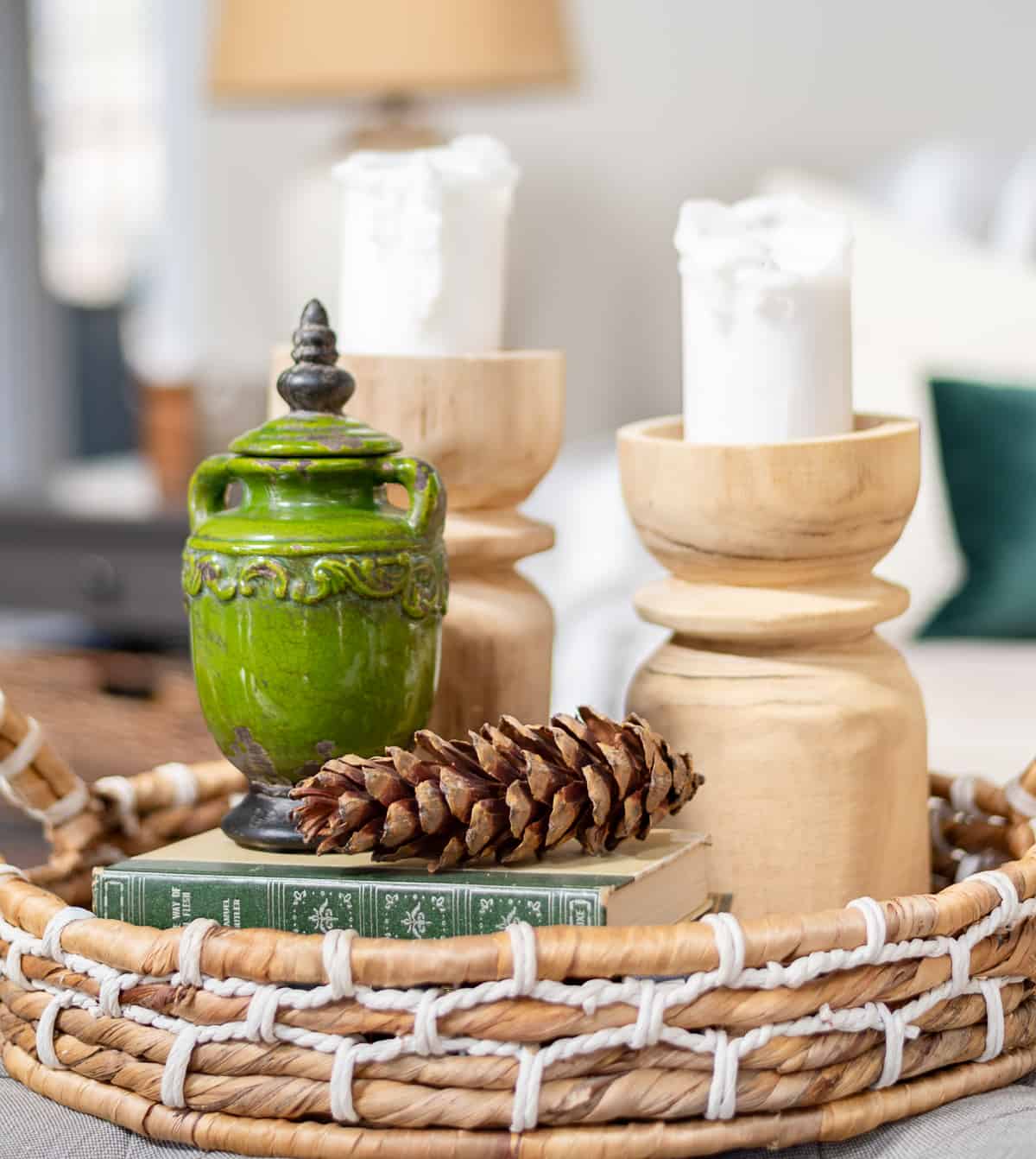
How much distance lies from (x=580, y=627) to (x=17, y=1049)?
0.86 metres

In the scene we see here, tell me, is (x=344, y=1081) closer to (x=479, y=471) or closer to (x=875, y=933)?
(x=875, y=933)

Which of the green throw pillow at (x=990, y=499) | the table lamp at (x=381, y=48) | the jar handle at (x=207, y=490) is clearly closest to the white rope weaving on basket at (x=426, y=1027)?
the jar handle at (x=207, y=490)

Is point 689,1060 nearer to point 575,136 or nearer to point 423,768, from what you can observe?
point 423,768

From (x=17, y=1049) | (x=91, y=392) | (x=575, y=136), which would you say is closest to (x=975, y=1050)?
(x=17, y=1049)

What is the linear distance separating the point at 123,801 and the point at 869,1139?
0.41 metres

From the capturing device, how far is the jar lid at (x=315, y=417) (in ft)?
2.15

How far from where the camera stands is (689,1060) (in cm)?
54

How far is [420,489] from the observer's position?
66 centimetres

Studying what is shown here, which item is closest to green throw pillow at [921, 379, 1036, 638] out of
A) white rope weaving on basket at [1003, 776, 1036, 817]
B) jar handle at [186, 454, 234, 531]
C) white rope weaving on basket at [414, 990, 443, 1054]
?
white rope weaving on basket at [1003, 776, 1036, 817]

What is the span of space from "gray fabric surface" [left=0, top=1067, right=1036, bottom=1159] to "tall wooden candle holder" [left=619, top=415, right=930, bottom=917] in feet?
0.40

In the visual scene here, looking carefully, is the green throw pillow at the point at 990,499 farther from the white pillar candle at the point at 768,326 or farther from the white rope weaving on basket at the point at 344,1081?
the white rope weaving on basket at the point at 344,1081

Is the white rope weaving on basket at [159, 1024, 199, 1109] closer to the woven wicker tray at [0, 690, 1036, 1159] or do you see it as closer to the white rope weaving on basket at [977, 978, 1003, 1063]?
the woven wicker tray at [0, 690, 1036, 1159]

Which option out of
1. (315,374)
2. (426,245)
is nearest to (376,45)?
(426,245)

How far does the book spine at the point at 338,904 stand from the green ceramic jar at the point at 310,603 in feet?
0.15
